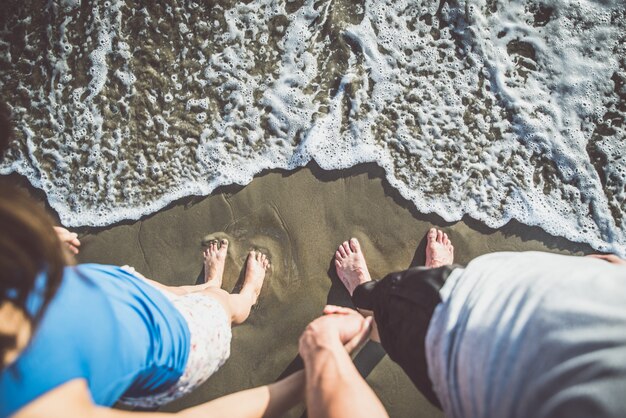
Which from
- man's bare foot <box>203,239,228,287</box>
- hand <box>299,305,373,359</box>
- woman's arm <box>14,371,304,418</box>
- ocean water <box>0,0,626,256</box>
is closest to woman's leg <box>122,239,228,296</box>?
man's bare foot <box>203,239,228,287</box>

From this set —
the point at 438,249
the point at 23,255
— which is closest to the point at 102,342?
the point at 23,255

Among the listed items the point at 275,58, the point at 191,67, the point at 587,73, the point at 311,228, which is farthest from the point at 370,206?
the point at 587,73

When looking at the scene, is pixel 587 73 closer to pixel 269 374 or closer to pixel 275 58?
pixel 275 58

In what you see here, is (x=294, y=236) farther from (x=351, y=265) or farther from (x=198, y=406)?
(x=198, y=406)

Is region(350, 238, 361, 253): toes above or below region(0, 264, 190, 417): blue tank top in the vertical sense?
above

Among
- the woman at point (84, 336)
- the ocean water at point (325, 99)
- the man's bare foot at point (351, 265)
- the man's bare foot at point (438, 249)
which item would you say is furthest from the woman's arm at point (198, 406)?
the ocean water at point (325, 99)

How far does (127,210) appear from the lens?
8.62 feet

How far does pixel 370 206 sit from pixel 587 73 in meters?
1.77

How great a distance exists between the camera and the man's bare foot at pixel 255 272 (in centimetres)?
246

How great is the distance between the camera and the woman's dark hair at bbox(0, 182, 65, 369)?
95 cm

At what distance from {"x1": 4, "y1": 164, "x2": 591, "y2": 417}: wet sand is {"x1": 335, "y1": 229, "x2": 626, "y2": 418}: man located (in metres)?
0.97

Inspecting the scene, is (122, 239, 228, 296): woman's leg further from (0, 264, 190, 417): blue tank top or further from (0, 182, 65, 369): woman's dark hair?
(0, 182, 65, 369): woman's dark hair

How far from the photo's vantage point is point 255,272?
2.49m

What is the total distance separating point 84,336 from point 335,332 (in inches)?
41.5
